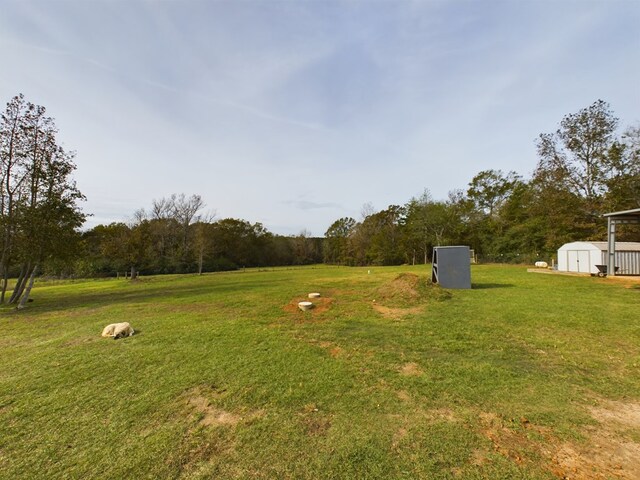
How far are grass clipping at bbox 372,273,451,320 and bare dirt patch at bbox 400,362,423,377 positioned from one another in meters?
3.18

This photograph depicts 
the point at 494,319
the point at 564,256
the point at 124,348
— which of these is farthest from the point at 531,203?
the point at 124,348

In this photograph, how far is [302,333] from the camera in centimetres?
597

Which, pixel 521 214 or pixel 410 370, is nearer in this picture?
pixel 410 370

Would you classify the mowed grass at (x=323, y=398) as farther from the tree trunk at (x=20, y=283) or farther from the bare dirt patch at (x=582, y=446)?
the tree trunk at (x=20, y=283)

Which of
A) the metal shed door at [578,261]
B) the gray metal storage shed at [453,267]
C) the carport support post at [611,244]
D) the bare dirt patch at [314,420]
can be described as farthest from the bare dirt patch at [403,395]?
the metal shed door at [578,261]

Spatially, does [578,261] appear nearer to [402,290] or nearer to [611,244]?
[611,244]

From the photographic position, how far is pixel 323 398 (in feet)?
10.7

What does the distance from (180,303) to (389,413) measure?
948cm

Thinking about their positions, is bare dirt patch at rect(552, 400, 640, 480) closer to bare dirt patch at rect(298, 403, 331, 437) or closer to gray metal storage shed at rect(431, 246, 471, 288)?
bare dirt patch at rect(298, 403, 331, 437)

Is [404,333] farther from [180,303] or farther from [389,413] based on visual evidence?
[180,303]

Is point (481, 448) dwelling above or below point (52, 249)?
below

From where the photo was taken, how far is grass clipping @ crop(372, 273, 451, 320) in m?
A: 7.98

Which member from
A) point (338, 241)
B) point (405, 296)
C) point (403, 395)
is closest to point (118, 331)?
point (403, 395)

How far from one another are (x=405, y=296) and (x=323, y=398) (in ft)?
21.4
